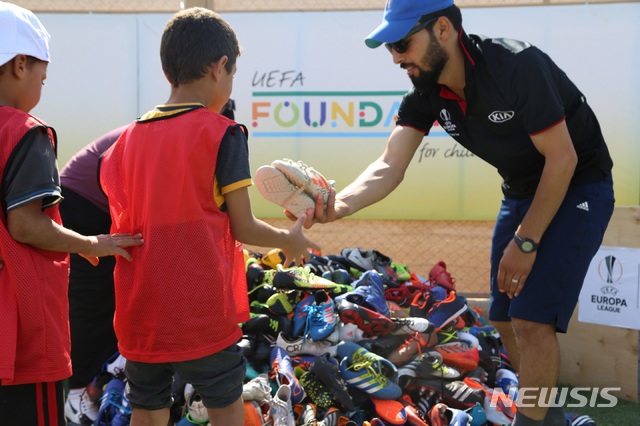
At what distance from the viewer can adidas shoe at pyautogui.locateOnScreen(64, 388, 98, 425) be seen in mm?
3975

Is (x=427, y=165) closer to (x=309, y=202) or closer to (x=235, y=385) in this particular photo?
(x=309, y=202)

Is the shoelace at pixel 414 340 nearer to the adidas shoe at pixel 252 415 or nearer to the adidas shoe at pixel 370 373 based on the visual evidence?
the adidas shoe at pixel 370 373

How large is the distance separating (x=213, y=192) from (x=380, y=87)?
3.75m

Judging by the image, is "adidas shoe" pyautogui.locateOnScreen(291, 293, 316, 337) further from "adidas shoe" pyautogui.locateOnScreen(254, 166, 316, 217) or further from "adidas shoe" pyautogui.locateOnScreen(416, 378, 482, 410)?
"adidas shoe" pyautogui.locateOnScreen(254, 166, 316, 217)

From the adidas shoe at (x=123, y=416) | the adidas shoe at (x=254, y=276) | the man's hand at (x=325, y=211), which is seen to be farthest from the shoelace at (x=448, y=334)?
the adidas shoe at (x=123, y=416)

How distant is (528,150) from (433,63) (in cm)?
50

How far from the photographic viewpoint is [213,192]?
2.55m

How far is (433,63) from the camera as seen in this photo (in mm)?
2988

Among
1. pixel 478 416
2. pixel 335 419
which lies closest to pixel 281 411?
pixel 335 419

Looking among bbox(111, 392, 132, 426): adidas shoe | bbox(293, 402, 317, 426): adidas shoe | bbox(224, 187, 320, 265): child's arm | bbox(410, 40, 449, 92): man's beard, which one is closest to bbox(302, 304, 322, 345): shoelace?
bbox(293, 402, 317, 426): adidas shoe

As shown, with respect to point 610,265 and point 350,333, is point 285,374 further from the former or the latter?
point 610,265

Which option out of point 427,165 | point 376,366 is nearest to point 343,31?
point 427,165

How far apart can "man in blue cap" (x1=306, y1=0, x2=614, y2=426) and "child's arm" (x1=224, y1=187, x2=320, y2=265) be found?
364mm

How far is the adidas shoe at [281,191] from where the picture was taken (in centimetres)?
288
